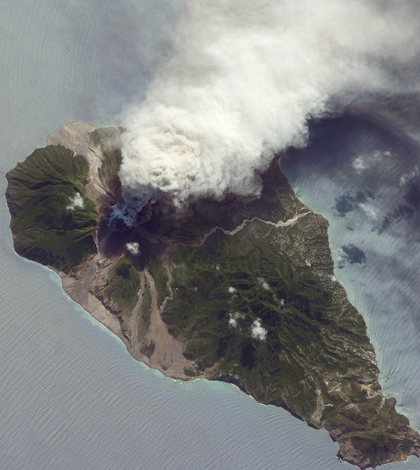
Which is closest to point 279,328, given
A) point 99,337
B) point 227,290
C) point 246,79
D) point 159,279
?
point 227,290

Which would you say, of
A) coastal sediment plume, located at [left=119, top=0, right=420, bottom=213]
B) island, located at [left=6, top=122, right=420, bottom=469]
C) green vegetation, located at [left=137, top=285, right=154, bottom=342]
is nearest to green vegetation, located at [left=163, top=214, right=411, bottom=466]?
island, located at [left=6, top=122, right=420, bottom=469]

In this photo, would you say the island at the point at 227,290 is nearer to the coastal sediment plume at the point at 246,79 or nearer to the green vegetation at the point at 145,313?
the green vegetation at the point at 145,313

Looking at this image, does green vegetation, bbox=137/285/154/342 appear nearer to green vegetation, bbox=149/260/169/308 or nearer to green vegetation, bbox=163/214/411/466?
green vegetation, bbox=149/260/169/308

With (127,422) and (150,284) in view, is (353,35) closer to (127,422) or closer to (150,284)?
(150,284)

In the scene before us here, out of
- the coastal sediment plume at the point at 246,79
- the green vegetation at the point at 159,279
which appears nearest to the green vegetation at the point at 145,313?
the green vegetation at the point at 159,279

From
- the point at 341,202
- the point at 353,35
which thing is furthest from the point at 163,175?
the point at 353,35
